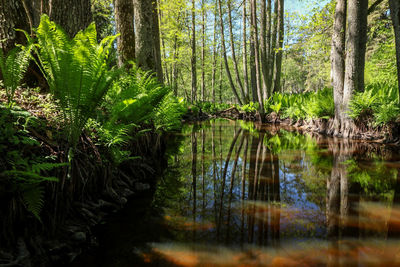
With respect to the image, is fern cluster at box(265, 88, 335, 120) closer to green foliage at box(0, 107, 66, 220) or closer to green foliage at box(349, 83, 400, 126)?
green foliage at box(349, 83, 400, 126)

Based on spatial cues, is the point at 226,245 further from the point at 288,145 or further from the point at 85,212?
the point at 288,145

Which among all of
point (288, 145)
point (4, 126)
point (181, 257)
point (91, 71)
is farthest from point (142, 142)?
point (288, 145)

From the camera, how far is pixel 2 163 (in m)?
1.40

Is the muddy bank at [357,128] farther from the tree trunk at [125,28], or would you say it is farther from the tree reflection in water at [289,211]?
the tree trunk at [125,28]

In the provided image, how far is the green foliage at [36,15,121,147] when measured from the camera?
188 centimetres

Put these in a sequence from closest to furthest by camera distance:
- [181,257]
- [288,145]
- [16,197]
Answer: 1. [16,197]
2. [181,257]
3. [288,145]

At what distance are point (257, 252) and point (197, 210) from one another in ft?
2.37

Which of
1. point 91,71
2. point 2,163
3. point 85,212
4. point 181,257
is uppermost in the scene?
point 91,71

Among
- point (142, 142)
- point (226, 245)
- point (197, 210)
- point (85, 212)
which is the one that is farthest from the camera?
point (142, 142)

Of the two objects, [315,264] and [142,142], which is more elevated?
[142,142]

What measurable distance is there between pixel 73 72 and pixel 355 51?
6.48m

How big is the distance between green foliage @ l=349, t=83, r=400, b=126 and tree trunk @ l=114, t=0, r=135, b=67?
17.7ft

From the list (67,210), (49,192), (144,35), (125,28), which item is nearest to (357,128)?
(144,35)

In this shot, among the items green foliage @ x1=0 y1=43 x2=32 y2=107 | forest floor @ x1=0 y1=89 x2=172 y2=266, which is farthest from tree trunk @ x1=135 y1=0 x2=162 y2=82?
green foliage @ x1=0 y1=43 x2=32 y2=107
